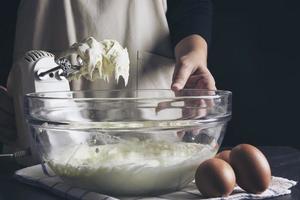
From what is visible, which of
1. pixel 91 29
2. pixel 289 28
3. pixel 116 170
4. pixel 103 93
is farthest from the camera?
pixel 289 28

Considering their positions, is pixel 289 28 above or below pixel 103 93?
above

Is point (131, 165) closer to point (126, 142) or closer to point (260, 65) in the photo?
point (126, 142)

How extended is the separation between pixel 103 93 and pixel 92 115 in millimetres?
163

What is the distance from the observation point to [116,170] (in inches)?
32.6

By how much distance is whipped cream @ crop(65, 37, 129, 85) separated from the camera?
970 mm

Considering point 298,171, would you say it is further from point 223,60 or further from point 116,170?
point 223,60

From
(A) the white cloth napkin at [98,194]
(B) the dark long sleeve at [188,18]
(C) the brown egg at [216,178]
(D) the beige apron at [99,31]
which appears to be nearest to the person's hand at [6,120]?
(D) the beige apron at [99,31]

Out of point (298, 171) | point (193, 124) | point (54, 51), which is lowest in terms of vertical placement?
point (298, 171)

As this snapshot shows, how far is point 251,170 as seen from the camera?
84 cm

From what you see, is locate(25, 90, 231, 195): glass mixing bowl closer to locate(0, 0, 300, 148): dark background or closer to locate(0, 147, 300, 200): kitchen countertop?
locate(0, 147, 300, 200): kitchen countertop

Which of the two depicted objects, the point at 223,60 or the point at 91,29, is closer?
the point at 91,29

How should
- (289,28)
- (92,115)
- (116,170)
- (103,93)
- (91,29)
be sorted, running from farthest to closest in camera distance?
(289,28)
(91,29)
(103,93)
(92,115)
(116,170)

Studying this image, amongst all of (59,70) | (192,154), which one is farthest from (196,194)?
(59,70)

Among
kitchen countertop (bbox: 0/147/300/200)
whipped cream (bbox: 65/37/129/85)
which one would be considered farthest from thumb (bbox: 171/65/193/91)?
kitchen countertop (bbox: 0/147/300/200)
